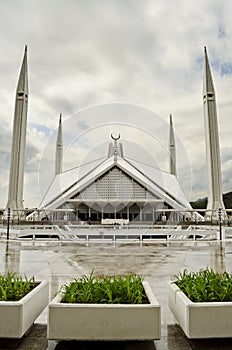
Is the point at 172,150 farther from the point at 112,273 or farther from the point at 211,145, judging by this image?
the point at 112,273

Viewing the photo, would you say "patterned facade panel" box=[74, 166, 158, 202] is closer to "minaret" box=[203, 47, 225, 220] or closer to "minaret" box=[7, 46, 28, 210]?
"minaret" box=[203, 47, 225, 220]

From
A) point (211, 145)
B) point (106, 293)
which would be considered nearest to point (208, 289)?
point (106, 293)

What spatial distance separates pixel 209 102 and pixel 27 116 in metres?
18.2

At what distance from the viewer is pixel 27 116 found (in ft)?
102

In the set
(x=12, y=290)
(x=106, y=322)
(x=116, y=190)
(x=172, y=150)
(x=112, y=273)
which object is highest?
(x=172, y=150)

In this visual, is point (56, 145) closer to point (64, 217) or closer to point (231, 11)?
point (64, 217)

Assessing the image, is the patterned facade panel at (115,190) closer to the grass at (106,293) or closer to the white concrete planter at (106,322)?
the grass at (106,293)

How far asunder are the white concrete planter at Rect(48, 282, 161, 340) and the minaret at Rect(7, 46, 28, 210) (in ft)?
90.3

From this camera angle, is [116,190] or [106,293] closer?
[106,293]

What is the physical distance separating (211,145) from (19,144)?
1854 centimetres

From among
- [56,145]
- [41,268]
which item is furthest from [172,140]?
[41,268]

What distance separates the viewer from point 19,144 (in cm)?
2961

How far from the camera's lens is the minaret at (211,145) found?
2898 centimetres

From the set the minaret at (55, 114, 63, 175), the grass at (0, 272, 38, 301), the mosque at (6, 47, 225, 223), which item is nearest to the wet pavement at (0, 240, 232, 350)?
the grass at (0, 272, 38, 301)
